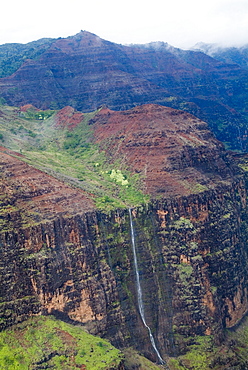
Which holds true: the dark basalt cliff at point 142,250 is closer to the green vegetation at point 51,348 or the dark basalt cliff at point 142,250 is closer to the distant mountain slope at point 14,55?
the green vegetation at point 51,348

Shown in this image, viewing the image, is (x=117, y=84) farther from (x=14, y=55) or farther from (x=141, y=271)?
(x=141, y=271)

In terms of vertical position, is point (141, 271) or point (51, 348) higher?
point (141, 271)

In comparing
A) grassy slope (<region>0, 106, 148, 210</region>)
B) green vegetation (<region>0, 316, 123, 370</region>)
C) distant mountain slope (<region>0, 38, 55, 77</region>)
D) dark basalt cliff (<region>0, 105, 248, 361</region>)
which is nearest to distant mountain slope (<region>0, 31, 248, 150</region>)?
distant mountain slope (<region>0, 38, 55, 77</region>)

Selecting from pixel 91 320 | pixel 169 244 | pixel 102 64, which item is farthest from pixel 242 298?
pixel 102 64

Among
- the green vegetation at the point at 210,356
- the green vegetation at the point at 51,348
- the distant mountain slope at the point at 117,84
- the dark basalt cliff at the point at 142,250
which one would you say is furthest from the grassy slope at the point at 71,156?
the distant mountain slope at the point at 117,84

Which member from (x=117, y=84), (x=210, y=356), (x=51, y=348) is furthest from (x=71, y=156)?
(x=117, y=84)

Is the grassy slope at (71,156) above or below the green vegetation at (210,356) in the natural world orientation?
above
